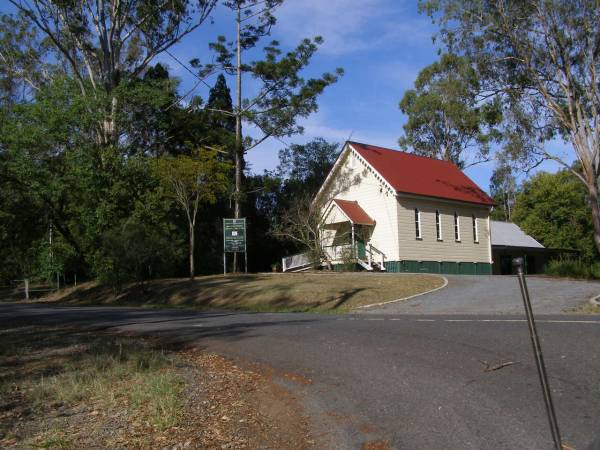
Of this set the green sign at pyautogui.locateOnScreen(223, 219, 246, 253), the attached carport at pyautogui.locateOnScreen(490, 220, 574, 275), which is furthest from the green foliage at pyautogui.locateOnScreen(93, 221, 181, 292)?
the attached carport at pyautogui.locateOnScreen(490, 220, 574, 275)

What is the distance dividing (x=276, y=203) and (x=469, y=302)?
102ft

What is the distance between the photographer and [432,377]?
732cm

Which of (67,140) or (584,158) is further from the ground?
(67,140)

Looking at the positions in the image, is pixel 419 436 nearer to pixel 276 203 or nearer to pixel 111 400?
pixel 111 400

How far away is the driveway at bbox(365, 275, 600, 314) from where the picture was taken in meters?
18.1

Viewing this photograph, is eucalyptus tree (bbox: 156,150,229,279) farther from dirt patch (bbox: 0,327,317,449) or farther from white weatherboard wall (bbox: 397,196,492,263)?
dirt patch (bbox: 0,327,317,449)

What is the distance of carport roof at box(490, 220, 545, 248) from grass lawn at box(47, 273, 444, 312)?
19943 millimetres

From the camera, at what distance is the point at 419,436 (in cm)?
534

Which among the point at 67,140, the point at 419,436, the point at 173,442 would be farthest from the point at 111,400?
the point at 67,140

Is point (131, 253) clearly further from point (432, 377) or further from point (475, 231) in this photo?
point (475, 231)

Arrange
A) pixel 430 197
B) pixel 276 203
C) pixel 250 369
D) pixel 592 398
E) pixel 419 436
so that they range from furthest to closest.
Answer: pixel 276 203 → pixel 430 197 → pixel 250 369 → pixel 592 398 → pixel 419 436

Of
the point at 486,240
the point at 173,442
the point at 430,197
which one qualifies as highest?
the point at 430,197

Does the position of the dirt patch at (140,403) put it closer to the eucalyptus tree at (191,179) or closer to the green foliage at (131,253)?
the green foliage at (131,253)

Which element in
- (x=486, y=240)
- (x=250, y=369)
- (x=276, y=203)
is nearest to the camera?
(x=250, y=369)
